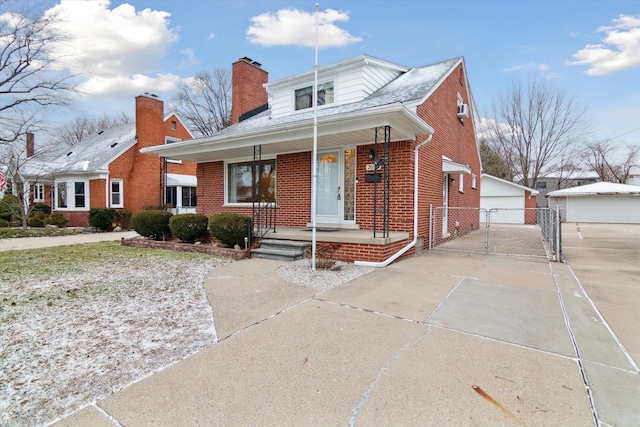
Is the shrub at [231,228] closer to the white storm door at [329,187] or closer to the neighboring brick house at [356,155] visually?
the neighboring brick house at [356,155]

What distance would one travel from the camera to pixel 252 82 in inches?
590

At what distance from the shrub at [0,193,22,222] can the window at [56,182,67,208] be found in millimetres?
1955

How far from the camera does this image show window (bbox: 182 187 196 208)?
20025 millimetres

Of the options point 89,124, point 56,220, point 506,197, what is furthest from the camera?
point 89,124

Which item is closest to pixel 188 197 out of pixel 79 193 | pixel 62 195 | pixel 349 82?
pixel 79 193

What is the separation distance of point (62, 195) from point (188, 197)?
648cm

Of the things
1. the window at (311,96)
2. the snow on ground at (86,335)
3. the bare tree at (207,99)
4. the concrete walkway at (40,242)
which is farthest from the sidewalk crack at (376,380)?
the bare tree at (207,99)

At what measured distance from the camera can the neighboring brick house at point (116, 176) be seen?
1702cm

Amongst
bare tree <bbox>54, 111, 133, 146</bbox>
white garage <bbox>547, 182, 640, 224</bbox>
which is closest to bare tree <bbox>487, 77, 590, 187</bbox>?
white garage <bbox>547, 182, 640, 224</bbox>

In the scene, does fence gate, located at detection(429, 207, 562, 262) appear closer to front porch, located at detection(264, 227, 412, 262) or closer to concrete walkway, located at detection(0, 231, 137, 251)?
front porch, located at detection(264, 227, 412, 262)

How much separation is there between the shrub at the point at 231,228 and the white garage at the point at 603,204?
25.3m

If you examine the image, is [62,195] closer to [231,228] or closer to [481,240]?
[231,228]

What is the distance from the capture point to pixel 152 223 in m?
9.70

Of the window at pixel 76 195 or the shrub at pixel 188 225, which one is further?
the window at pixel 76 195
